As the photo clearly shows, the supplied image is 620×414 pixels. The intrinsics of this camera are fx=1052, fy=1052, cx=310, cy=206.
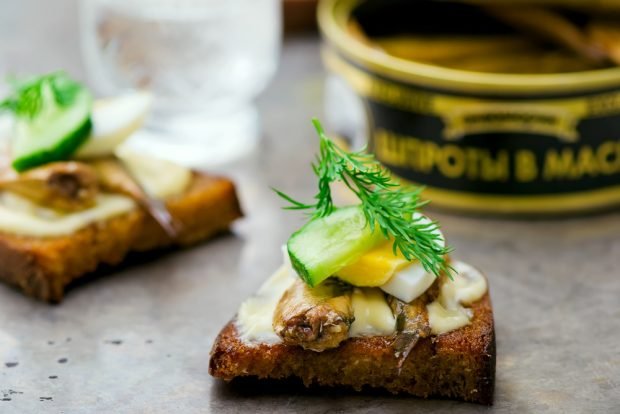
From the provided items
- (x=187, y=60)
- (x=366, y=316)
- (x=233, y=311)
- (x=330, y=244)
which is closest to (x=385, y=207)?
(x=330, y=244)

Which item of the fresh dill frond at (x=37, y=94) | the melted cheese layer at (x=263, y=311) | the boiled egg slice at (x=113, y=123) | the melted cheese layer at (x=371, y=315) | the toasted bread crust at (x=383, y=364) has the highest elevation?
the fresh dill frond at (x=37, y=94)

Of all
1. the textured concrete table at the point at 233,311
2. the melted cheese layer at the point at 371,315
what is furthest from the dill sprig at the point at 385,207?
the textured concrete table at the point at 233,311

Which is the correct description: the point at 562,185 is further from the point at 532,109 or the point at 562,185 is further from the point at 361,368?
the point at 361,368

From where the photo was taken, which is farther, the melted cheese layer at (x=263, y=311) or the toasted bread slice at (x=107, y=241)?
the toasted bread slice at (x=107, y=241)

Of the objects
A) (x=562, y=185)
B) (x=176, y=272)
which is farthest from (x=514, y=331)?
(x=176, y=272)

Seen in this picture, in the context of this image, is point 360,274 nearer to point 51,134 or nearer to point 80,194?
point 80,194

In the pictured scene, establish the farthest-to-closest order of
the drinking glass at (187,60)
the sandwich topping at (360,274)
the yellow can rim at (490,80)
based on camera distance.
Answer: the drinking glass at (187,60)
the yellow can rim at (490,80)
the sandwich topping at (360,274)

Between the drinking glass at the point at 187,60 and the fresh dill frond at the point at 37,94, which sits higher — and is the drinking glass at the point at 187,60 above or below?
below

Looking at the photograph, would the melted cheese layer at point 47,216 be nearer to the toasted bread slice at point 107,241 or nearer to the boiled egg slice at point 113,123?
the toasted bread slice at point 107,241
